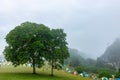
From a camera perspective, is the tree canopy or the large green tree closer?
the large green tree

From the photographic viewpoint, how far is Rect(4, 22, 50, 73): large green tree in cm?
6356

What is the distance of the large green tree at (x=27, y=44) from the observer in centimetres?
6356

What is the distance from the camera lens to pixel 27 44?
64.7 meters

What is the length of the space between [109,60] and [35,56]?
140m

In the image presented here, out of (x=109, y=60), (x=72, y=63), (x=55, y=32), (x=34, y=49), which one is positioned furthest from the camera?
(x=109, y=60)

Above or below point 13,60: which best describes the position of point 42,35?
above

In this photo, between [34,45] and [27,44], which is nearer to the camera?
[34,45]

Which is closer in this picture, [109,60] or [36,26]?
[36,26]

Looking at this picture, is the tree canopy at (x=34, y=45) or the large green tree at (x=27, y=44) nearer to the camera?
the large green tree at (x=27, y=44)

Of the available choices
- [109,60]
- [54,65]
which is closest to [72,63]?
[54,65]

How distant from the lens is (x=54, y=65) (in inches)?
2726

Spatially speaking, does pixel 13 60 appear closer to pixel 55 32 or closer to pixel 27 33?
pixel 27 33

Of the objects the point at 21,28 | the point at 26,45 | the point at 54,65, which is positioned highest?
the point at 21,28

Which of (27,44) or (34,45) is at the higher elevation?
(27,44)
